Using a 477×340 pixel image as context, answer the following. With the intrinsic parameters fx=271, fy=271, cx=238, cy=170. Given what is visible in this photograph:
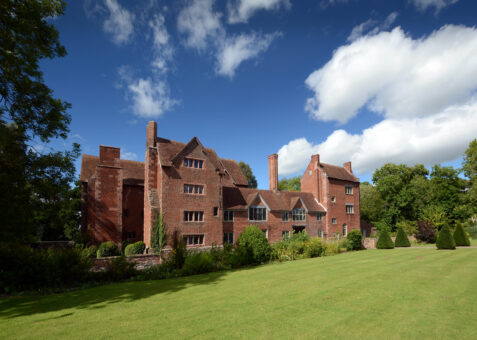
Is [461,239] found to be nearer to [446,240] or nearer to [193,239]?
[446,240]

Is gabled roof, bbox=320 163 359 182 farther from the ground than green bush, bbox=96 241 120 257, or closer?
farther from the ground

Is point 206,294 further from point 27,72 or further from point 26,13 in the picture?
point 26,13

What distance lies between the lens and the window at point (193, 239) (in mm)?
28547

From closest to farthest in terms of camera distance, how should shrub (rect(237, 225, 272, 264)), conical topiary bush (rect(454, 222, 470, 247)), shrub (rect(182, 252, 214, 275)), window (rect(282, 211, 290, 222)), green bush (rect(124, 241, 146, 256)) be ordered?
shrub (rect(182, 252, 214, 275))
shrub (rect(237, 225, 272, 264))
green bush (rect(124, 241, 146, 256))
conical topiary bush (rect(454, 222, 470, 247))
window (rect(282, 211, 290, 222))

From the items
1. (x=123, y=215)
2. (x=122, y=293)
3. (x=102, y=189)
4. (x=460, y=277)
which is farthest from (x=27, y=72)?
(x=460, y=277)

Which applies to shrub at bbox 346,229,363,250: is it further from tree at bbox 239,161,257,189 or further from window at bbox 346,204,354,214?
tree at bbox 239,161,257,189

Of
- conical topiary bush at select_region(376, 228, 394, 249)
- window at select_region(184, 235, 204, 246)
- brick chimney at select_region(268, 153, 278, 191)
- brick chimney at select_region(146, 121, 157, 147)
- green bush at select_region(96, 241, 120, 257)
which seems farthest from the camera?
brick chimney at select_region(268, 153, 278, 191)

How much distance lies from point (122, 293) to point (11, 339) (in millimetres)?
5991

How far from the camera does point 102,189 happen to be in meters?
30.0

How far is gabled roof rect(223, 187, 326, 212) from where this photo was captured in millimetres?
34247

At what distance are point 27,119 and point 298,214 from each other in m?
33.6

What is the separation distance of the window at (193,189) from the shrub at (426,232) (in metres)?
29.9

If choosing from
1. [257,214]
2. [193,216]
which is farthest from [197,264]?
[257,214]

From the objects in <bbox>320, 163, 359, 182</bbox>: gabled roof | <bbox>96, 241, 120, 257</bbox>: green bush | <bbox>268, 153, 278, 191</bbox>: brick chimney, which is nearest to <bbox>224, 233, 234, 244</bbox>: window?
<bbox>268, 153, 278, 191</bbox>: brick chimney
